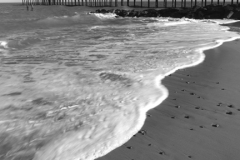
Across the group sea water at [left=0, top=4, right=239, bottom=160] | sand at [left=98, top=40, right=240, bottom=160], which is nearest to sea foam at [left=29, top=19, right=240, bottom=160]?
sea water at [left=0, top=4, right=239, bottom=160]

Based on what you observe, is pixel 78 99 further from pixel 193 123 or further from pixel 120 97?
pixel 193 123

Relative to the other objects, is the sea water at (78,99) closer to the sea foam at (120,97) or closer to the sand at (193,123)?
the sea foam at (120,97)

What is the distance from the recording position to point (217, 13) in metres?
30.1

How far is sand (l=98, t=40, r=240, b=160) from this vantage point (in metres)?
2.56

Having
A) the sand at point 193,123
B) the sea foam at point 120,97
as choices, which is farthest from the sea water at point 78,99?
the sand at point 193,123

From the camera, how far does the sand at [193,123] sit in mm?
2561

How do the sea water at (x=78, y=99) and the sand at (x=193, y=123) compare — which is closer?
the sand at (x=193, y=123)

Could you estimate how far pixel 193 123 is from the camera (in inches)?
125

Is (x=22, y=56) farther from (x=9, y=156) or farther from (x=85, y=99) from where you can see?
(x=9, y=156)

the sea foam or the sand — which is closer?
the sand

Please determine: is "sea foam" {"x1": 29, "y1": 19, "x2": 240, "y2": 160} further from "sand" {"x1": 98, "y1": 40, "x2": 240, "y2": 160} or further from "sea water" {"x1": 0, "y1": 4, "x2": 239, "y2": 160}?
"sand" {"x1": 98, "y1": 40, "x2": 240, "y2": 160}

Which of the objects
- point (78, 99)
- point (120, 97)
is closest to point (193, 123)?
point (120, 97)

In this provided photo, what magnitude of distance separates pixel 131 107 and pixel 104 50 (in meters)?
4.64

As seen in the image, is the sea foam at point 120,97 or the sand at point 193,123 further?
the sea foam at point 120,97
